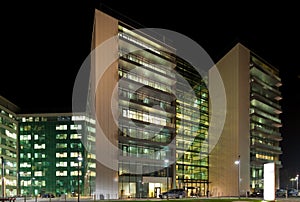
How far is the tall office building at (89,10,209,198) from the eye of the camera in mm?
70250

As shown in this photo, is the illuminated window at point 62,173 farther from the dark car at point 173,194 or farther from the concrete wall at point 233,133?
the dark car at point 173,194

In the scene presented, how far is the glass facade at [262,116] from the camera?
326 feet

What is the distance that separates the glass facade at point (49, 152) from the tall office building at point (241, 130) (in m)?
63.6

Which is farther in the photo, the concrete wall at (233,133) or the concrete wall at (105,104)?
the concrete wall at (233,133)

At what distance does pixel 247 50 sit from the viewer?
98625 millimetres

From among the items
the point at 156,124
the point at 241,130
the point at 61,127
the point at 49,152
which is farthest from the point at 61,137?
the point at 241,130

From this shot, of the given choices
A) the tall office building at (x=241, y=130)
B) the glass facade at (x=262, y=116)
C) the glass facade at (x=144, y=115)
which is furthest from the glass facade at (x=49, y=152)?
the glass facade at (x=144, y=115)

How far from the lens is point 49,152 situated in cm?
15112

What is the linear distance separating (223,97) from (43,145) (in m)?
77.7

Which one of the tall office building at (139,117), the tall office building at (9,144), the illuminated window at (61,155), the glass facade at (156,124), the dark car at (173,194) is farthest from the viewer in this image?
the illuminated window at (61,155)

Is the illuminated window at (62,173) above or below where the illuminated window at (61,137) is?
below

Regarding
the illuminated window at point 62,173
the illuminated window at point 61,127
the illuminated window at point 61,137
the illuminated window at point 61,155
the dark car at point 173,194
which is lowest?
the illuminated window at point 62,173

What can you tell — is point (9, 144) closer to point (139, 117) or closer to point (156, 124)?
point (156, 124)

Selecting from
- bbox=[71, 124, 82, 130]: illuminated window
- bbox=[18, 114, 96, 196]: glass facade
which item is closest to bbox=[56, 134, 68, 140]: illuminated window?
bbox=[18, 114, 96, 196]: glass facade
